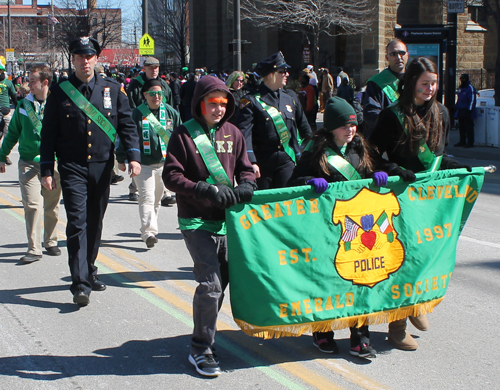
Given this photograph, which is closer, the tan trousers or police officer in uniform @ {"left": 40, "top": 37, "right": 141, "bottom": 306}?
police officer in uniform @ {"left": 40, "top": 37, "right": 141, "bottom": 306}

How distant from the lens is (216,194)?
160 inches

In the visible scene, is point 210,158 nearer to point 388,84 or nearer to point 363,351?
point 363,351

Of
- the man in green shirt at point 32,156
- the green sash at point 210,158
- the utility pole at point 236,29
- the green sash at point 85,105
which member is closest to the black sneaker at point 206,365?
the green sash at point 210,158

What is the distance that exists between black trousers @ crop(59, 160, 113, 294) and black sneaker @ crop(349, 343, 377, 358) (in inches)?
94.1

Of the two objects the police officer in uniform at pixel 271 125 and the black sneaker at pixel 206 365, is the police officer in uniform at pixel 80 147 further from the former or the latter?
the black sneaker at pixel 206 365

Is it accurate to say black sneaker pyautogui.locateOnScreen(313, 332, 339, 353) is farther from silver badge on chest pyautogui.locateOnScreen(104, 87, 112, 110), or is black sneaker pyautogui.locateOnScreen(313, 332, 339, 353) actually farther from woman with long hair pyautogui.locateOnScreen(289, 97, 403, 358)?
silver badge on chest pyautogui.locateOnScreen(104, 87, 112, 110)

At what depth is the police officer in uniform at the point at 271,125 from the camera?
6051 millimetres

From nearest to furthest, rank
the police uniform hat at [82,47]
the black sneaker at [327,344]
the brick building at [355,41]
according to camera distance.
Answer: the black sneaker at [327,344] < the police uniform hat at [82,47] < the brick building at [355,41]

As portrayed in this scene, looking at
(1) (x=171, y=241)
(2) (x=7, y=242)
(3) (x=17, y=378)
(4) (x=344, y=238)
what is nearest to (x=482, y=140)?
(1) (x=171, y=241)

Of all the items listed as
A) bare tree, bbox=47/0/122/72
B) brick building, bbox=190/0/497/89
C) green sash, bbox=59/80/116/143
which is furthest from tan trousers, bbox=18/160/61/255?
bare tree, bbox=47/0/122/72

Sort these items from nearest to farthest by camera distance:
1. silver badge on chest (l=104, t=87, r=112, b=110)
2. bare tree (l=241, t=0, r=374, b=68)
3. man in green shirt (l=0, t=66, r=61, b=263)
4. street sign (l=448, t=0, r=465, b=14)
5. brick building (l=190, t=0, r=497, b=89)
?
silver badge on chest (l=104, t=87, r=112, b=110)
man in green shirt (l=0, t=66, r=61, b=263)
street sign (l=448, t=0, r=465, b=14)
bare tree (l=241, t=0, r=374, b=68)
brick building (l=190, t=0, r=497, b=89)

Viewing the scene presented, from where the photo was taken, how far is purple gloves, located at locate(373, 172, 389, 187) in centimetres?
443

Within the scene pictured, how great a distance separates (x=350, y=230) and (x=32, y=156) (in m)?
4.28

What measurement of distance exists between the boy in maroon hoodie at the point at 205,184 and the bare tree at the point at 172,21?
144 feet
